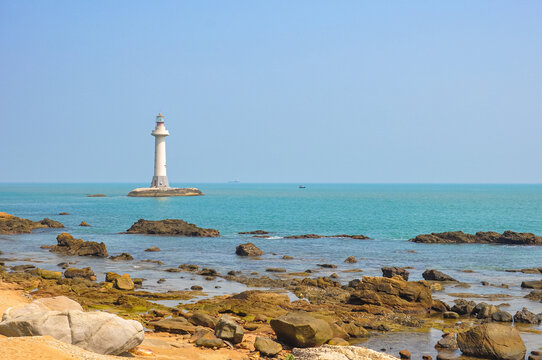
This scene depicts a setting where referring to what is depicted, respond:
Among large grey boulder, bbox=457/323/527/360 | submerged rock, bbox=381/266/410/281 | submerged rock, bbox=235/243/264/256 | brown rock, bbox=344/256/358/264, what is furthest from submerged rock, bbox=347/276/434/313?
submerged rock, bbox=235/243/264/256

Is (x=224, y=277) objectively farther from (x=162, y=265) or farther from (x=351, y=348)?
(x=351, y=348)

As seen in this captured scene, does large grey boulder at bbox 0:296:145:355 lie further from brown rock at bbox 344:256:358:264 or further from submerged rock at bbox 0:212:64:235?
submerged rock at bbox 0:212:64:235

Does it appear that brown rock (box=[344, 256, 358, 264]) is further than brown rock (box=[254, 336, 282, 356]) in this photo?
Yes

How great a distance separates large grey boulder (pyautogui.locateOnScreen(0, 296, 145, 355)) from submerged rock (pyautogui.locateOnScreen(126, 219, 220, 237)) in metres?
43.6

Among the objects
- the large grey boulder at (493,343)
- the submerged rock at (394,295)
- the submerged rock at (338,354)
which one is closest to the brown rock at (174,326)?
the submerged rock at (338,354)

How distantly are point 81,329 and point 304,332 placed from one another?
6.65 m

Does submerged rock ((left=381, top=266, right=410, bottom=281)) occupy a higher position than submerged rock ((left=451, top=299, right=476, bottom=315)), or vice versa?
submerged rock ((left=381, top=266, right=410, bottom=281))

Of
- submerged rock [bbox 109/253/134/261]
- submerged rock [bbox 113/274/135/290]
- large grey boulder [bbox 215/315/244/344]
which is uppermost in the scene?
large grey boulder [bbox 215/315/244/344]

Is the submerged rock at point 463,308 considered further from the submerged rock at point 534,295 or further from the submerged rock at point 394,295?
the submerged rock at point 534,295

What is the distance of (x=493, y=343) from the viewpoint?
1683cm

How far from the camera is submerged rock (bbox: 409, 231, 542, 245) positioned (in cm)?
5288

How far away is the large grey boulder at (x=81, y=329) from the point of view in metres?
13.1

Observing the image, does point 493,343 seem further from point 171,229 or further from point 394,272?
point 171,229

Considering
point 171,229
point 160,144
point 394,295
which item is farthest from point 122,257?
point 160,144
